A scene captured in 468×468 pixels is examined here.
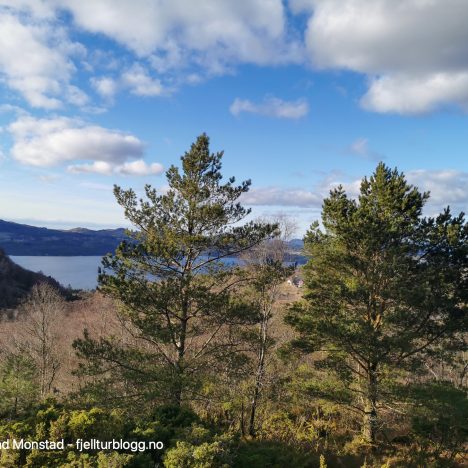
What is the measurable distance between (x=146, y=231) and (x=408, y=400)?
36.4 ft

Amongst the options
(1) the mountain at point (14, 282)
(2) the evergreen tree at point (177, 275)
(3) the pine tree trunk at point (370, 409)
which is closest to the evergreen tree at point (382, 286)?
(3) the pine tree trunk at point (370, 409)

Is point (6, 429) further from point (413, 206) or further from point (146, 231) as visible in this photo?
point (413, 206)

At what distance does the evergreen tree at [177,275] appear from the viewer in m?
11.6

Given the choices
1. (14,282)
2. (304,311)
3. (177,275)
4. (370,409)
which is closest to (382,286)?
(304,311)

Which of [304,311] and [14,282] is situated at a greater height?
[304,311]

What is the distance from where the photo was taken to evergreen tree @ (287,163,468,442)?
12.8 metres

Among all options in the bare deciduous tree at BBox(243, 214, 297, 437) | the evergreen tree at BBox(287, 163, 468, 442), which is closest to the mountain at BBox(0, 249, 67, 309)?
the bare deciduous tree at BBox(243, 214, 297, 437)

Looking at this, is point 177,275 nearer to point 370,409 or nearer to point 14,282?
point 370,409

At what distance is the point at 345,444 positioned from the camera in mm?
14570

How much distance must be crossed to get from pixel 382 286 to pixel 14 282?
318 ft

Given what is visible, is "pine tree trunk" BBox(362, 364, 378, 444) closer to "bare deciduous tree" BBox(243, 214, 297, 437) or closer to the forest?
the forest

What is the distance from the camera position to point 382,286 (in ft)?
45.1

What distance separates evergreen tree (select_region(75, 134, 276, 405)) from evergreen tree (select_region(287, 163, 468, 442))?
11.2ft

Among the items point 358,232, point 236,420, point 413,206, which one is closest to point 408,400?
point 358,232
